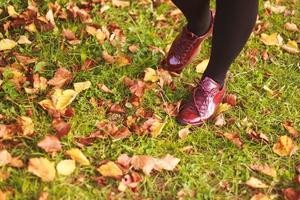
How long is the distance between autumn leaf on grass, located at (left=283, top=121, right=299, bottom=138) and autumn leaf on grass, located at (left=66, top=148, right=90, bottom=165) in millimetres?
927

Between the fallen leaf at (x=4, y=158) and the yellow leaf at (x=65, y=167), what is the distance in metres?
0.18

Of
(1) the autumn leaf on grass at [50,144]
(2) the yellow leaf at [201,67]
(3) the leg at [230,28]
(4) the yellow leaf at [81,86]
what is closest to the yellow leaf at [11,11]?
(4) the yellow leaf at [81,86]

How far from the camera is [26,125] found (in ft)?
6.06

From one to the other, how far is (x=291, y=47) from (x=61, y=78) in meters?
1.34

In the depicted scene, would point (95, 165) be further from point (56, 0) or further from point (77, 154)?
point (56, 0)

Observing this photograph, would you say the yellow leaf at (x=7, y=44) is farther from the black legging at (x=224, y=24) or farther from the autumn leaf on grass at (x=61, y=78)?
the black legging at (x=224, y=24)

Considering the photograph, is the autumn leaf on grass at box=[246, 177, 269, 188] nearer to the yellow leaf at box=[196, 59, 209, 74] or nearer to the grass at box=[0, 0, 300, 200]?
the grass at box=[0, 0, 300, 200]

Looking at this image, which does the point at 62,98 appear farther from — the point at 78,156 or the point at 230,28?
the point at 230,28

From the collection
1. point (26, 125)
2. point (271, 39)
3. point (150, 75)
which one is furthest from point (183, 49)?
point (26, 125)

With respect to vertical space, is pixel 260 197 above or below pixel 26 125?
below

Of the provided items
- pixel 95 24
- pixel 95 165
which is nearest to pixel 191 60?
pixel 95 24

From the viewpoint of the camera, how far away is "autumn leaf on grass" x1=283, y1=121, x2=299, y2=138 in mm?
2086

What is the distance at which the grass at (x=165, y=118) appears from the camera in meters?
1.77

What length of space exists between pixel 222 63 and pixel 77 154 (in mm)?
704
